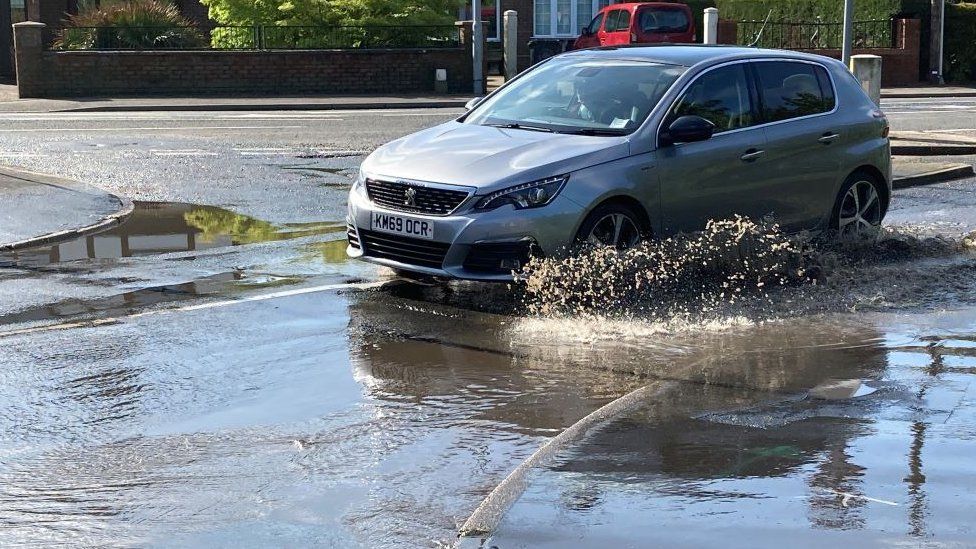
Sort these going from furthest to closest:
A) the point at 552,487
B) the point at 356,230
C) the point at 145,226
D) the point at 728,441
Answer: the point at 145,226, the point at 356,230, the point at 728,441, the point at 552,487

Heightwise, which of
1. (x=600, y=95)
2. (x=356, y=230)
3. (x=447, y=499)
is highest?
(x=600, y=95)

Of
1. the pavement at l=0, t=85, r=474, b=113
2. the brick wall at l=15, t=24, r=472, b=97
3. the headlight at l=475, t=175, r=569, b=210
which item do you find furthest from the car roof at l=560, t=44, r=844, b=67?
the brick wall at l=15, t=24, r=472, b=97

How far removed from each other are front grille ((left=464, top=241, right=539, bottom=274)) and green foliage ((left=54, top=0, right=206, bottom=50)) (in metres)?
24.0

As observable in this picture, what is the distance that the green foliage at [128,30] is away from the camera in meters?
30.0

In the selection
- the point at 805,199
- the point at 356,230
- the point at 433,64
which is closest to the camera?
the point at 356,230

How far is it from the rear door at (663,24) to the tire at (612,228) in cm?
2401

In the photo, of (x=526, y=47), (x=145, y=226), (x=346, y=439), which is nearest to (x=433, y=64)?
(x=526, y=47)

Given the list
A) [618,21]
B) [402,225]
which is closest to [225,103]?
[618,21]

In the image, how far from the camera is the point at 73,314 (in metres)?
8.33

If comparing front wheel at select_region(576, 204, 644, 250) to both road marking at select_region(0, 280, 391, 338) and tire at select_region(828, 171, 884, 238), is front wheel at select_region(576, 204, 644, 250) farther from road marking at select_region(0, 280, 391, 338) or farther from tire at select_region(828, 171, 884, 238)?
tire at select_region(828, 171, 884, 238)

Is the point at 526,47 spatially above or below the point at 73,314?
above

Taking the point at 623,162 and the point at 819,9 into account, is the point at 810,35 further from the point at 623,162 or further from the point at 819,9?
the point at 623,162

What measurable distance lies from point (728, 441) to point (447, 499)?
138 cm

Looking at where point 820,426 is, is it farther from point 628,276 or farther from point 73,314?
point 73,314
